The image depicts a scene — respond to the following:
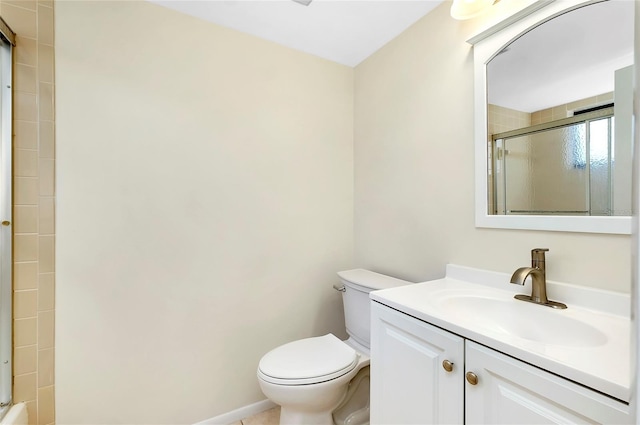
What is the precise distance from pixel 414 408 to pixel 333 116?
170 centimetres

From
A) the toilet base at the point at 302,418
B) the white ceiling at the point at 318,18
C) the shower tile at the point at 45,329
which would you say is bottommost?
the toilet base at the point at 302,418

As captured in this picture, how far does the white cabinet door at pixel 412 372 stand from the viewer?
83 centimetres

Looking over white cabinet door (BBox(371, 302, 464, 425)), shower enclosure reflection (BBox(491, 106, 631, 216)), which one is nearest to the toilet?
white cabinet door (BBox(371, 302, 464, 425))

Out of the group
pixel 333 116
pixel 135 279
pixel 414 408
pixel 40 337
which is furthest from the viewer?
pixel 333 116

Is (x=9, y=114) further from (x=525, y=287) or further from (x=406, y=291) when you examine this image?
(x=525, y=287)

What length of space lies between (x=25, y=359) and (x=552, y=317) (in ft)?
6.73

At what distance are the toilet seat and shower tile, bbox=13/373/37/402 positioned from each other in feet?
3.13

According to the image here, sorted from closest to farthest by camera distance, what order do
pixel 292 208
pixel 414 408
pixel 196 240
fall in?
pixel 414 408
pixel 196 240
pixel 292 208

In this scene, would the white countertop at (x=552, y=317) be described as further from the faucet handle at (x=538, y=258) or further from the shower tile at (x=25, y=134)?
the shower tile at (x=25, y=134)

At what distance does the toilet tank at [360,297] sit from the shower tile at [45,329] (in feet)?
4.55

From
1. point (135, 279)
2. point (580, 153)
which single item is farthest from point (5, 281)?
point (580, 153)

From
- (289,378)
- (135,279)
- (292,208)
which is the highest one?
(292,208)

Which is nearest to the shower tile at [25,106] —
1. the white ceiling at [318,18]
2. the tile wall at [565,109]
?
the white ceiling at [318,18]

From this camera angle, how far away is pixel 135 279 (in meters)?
1.42
